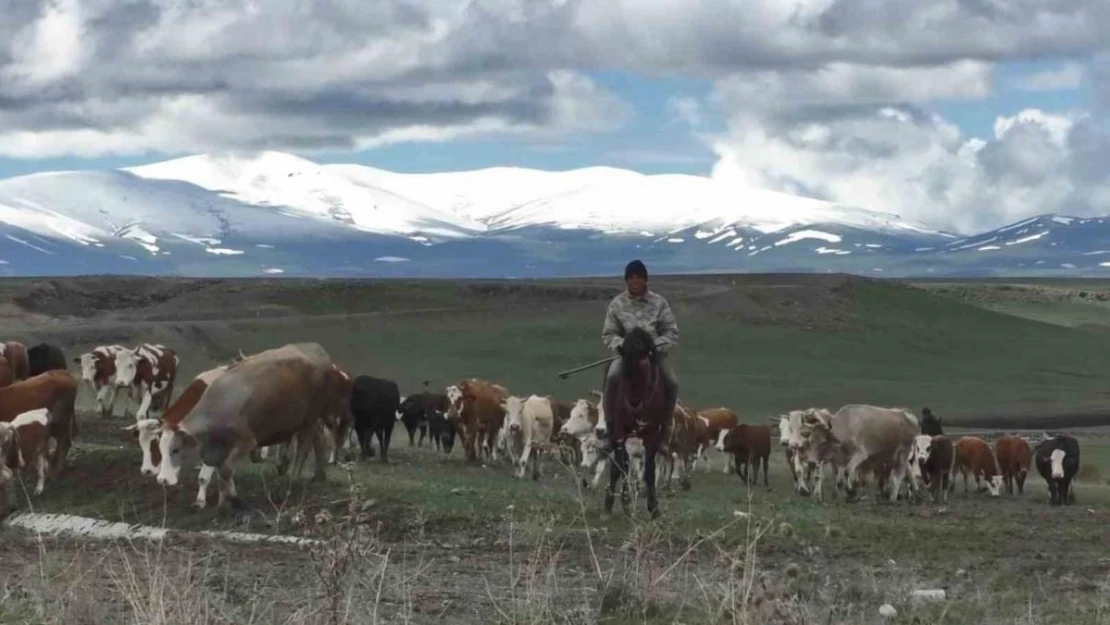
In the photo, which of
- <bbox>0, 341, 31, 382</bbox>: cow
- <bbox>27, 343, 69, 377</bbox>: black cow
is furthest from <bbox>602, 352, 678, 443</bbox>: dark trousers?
<bbox>27, 343, 69, 377</bbox>: black cow

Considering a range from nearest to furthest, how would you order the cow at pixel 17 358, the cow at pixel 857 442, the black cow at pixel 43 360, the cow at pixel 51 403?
the cow at pixel 51 403 → the cow at pixel 857 442 → the cow at pixel 17 358 → the black cow at pixel 43 360

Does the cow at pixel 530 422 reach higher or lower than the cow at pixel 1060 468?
higher

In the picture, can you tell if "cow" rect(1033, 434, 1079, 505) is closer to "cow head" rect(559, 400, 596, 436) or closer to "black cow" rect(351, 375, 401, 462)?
"cow head" rect(559, 400, 596, 436)

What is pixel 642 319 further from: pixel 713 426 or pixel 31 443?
pixel 713 426

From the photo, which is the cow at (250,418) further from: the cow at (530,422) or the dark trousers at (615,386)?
the cow at (530,422)

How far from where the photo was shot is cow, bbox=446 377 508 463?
3134cm

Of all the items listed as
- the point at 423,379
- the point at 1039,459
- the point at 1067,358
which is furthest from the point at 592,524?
the point at 1067,358

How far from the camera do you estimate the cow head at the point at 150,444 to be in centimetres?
2014

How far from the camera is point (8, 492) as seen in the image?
1892 cm

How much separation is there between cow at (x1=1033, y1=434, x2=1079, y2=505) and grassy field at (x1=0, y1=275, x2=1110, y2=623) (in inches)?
16.4

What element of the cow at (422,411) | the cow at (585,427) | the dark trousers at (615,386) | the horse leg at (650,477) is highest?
the dark trousers at (615,386)

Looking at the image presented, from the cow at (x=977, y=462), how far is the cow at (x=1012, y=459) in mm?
294

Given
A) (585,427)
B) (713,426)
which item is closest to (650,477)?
(585,427)

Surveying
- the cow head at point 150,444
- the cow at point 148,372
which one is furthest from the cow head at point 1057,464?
the cow at point 148,372
